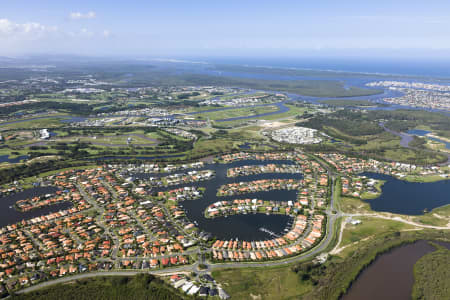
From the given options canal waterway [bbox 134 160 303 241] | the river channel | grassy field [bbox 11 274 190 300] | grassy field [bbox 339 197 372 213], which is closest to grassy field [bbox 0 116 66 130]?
canal waterway [bbox 134 160 303 241]

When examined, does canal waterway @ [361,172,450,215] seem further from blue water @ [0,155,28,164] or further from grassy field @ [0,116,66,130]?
grassy field @ [0,116,66,130]

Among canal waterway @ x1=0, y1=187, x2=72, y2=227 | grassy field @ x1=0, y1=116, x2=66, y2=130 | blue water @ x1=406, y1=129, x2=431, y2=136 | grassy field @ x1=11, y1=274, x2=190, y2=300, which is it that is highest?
blue water @ x1=406, y1=129, x2=431, y2=136

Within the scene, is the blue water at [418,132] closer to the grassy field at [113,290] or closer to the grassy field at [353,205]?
the grassy field at [353,205]

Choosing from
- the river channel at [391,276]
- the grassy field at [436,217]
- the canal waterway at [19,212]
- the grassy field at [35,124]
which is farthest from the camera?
the grassy field at [35,124]

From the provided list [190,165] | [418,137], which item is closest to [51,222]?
[190,165]

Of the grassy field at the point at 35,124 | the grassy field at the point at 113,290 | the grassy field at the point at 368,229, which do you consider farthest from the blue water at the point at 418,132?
the grassy field at the point at 35,124

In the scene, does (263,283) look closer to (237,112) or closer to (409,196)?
(409,196)
